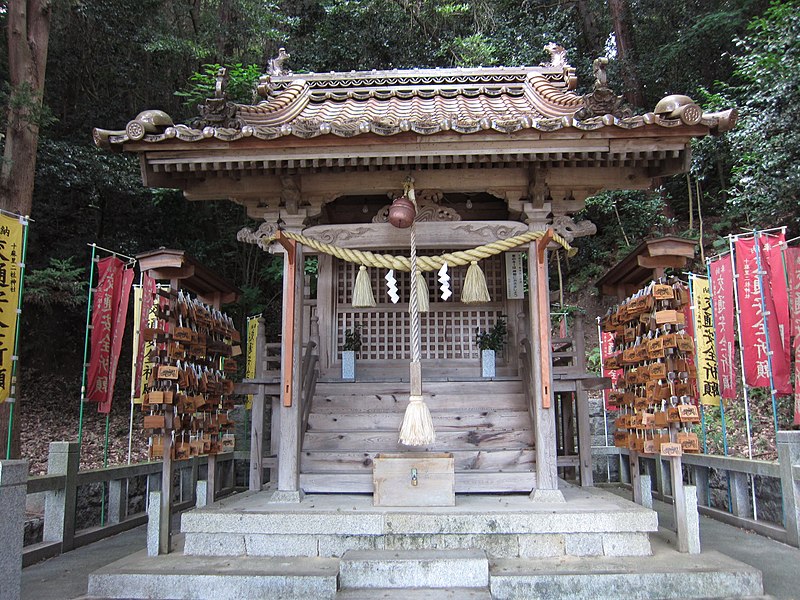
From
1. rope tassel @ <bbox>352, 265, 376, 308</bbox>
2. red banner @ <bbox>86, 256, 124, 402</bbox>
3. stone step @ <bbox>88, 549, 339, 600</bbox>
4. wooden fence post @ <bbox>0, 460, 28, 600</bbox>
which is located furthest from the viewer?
red banner @ <bbox>86, 256, 124, 402</bbox>

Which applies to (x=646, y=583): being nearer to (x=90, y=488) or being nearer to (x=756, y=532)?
(x=756, y=532)

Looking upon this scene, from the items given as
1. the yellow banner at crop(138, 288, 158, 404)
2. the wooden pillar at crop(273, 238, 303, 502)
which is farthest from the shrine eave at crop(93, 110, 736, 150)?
the yellow banner at crop(138, 288, 158, 404)

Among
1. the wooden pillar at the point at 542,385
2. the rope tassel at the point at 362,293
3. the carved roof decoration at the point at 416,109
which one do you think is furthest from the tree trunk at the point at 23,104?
the wooden pillar at the point at 542,385

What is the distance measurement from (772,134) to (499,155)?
901 cm

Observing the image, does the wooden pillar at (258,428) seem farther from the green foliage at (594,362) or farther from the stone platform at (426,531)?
the green foliage at (594,362)

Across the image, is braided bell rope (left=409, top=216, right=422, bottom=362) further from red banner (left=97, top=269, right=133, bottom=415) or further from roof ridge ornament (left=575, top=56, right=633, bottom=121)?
red banner (left=97, top=269, right=133, bottom=415)

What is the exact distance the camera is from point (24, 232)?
6.73 m

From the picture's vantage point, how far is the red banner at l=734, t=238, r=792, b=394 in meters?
7.52

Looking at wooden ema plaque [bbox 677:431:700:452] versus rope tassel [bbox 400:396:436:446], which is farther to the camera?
rope tassel [bbox 400:396:436:446]

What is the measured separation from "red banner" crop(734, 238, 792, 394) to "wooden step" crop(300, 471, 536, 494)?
12.1 ft

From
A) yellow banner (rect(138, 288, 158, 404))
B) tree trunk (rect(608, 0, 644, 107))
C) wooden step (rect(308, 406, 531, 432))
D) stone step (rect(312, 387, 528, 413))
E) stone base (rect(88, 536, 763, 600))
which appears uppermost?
tree trunk (rect(608, 0, 644, 107))

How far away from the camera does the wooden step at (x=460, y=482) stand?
6426 millimetres

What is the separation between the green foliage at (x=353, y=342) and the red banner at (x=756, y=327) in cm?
541

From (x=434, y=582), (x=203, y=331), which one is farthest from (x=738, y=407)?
(x=203, y=331)
